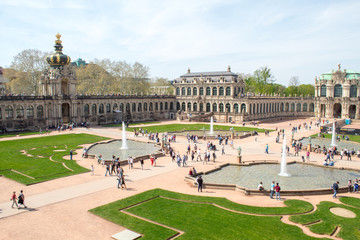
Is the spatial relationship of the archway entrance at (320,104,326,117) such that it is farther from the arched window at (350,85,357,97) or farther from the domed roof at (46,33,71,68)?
the domed roof at (46,33,71,68)

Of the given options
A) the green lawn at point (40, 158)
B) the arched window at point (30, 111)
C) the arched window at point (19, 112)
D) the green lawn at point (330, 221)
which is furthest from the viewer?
the arched window at point (30, 111)

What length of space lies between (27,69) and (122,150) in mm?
53125

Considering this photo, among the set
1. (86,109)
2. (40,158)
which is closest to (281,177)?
(40,158)

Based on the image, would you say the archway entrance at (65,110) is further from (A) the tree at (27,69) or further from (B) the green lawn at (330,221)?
(B) the green lawn at (330,221)

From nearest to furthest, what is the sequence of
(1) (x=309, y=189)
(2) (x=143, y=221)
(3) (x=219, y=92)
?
(2) (x=143, y=221), (1) (x=309, y=189), (3) (x=219, y=92)

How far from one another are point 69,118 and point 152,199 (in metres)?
56.5

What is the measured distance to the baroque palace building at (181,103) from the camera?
6819 cm

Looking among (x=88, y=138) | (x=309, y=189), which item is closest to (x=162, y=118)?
(x=88, y=138)

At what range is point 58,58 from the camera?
7175cm

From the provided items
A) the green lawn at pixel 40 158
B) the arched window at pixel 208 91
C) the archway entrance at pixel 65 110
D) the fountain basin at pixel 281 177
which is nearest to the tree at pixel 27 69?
the archway entrance at pixel 65 110

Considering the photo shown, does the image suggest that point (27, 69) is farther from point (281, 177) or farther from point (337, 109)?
point (337, 109)

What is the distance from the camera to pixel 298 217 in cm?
2105

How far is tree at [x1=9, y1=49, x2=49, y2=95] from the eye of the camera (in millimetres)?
80875

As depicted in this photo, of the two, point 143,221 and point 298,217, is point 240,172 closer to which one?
point 298,217
